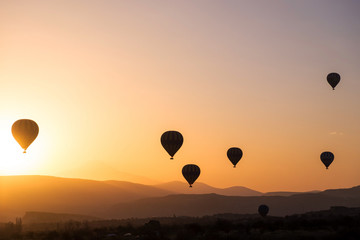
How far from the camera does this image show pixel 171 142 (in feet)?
261

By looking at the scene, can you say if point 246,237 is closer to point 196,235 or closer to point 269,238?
point 269,238

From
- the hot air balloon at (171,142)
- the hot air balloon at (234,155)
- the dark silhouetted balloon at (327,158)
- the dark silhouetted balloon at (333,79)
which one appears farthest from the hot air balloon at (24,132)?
the dark silhouetted balloon at (327,158)

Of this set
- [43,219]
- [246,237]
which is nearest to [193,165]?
[246,237]

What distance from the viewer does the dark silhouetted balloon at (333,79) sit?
88.7m

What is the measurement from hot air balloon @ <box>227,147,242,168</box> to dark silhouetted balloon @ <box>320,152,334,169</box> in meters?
20.4

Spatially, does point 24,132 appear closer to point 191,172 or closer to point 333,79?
point 191,172

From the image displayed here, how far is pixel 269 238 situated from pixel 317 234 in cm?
386

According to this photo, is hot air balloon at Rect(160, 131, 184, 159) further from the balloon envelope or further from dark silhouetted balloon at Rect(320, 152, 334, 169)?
dark silhouetted balloon at Rect(320, 152, 334, 169)

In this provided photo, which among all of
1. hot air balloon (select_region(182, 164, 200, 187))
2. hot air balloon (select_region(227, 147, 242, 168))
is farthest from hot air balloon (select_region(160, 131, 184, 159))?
hot air balloon (select_region(227, 147, 242, 168))

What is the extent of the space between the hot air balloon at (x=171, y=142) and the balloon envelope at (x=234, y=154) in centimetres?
1573

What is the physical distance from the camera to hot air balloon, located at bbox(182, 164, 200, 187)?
90062 millimetres

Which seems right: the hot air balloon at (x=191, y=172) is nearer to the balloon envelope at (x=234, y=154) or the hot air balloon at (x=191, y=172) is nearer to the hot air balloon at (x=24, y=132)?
the balloon envelope at (x=234, y=154)

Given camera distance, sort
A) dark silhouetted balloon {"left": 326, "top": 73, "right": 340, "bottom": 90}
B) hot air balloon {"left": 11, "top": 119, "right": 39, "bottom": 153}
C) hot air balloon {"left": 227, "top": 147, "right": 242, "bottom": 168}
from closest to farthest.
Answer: hot air balloon {"left": 11, "top": 119, "right": 39, "bottom": 153} → dark silhouetted balloon {"left": 326, "top": 73, "right": 340, "bottom": 90} → hot air balloon {"left": 227, "top": 147, "right": 242, "bottom": 168}

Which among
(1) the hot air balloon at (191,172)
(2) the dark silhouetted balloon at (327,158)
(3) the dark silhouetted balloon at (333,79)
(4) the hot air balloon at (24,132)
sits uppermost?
(3) the dark silhouetted balloon at (333,79)
